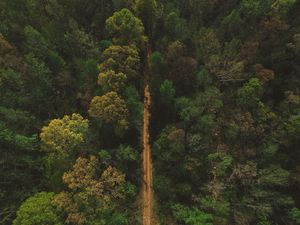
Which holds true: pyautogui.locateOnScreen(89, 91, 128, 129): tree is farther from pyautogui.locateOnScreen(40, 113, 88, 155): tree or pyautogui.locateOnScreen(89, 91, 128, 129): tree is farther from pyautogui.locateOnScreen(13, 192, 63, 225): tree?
pyautogui.locateOnScreen(13, 192, 63, 225): tree

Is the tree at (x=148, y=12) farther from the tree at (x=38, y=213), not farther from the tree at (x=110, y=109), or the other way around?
the tree at (x=38, y=213)

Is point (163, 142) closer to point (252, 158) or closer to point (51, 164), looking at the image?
point (252, 158)

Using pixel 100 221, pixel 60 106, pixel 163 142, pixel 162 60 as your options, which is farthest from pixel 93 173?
pixel 162 60

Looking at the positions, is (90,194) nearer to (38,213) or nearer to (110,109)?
(38,213)

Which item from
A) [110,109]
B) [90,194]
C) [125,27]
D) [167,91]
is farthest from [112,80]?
[90,194]

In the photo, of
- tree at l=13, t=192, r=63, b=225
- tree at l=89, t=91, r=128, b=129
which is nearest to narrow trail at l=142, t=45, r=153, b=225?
tree at l=89, t=91, r=128, b=129
